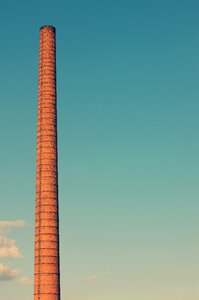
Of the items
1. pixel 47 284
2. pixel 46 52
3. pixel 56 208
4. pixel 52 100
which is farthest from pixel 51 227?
pixel 46 52

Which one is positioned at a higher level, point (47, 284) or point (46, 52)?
point (46, 52)

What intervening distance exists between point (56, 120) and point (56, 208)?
22.4 feet

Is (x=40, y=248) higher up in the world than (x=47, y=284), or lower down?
higher up

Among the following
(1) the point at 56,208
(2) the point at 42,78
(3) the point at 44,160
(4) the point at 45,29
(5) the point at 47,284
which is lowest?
(5) the point at 47,284

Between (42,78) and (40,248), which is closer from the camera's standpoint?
(40,248)

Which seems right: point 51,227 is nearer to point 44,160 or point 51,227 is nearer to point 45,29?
point 44,160

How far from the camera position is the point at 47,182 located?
122 ft

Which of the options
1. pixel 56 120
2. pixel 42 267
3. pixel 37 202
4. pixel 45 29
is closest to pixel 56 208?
pixel 37 202

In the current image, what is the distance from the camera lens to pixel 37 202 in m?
37.2

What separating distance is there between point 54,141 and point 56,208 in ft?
16.7

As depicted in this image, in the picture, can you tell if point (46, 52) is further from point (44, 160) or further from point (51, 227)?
point (51, 227)

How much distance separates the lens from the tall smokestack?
117 ft

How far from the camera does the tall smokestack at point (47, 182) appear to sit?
3581 cm

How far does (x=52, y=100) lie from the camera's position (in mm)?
38875
